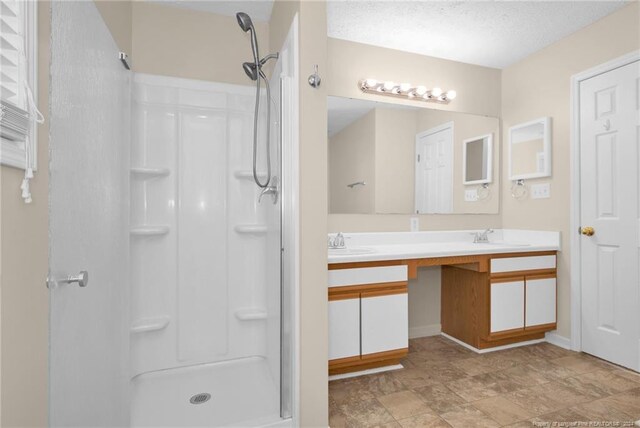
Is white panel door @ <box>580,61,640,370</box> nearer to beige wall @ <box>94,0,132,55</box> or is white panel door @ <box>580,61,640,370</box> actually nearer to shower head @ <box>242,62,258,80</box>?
shower head @ <box>242,62,258,80</box>

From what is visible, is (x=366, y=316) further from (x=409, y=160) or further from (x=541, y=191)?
(x=541, y=191)

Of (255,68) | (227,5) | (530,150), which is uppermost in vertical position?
(227,5)

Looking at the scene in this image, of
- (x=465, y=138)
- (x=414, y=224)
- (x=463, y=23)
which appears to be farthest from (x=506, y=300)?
(x=463, y=23)

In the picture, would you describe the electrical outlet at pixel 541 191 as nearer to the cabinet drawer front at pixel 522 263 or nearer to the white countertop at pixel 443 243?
the white countertop at pixel 443 243

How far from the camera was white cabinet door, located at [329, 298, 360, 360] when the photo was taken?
6.62 feet

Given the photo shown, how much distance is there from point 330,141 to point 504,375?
2.02 meters

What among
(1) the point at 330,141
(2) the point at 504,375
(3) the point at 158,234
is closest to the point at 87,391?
(3) the point at 158,234

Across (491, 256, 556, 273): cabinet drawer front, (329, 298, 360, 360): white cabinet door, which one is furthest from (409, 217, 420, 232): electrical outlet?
(329, 298, 360, 360): white cabinet door

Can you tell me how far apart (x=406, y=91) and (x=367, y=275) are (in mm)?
1659

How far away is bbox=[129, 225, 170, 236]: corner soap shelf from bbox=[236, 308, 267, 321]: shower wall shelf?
743 mm

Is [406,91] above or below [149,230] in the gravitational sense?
above

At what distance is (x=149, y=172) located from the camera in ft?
6.77

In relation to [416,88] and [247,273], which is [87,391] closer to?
[247,273]

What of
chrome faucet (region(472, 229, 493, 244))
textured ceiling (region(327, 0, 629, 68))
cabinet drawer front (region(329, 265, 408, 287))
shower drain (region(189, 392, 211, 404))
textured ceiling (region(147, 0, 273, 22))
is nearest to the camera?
shower drain (region(189, 392, 211, 404))
